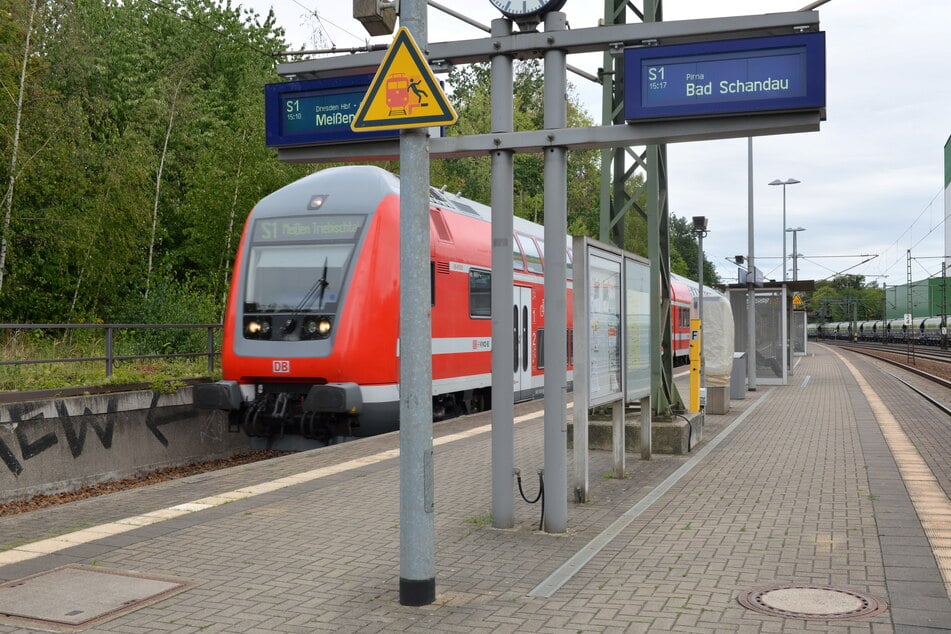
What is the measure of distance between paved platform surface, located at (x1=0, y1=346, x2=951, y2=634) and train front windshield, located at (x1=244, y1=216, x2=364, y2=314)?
6.84 feet

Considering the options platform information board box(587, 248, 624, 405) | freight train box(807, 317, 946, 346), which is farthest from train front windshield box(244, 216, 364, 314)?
freight train box(807, 317, 946, 346)

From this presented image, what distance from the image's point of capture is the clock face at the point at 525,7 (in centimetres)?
725

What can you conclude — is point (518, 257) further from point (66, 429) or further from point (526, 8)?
point (526, 8)

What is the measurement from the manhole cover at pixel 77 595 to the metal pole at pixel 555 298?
8.91 ft

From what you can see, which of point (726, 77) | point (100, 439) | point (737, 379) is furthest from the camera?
point (737, 379)

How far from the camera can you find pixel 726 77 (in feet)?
21.8

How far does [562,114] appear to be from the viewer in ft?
23.9

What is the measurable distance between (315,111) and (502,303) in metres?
2.01

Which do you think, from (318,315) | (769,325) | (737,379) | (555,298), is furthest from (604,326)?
(769,325)

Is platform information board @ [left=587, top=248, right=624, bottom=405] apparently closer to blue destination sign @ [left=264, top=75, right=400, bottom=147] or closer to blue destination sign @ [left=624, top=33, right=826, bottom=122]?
blue destination sign @ [left=624, top=33, right=826, bottom=122]

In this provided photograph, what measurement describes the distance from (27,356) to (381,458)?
19.1 ft

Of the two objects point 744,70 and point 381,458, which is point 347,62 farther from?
point 381,458

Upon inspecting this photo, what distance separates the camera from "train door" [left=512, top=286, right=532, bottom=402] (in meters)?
16.5

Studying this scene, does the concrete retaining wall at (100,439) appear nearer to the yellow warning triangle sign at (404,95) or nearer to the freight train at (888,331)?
the yellow warning triangle sign at (404,95)
